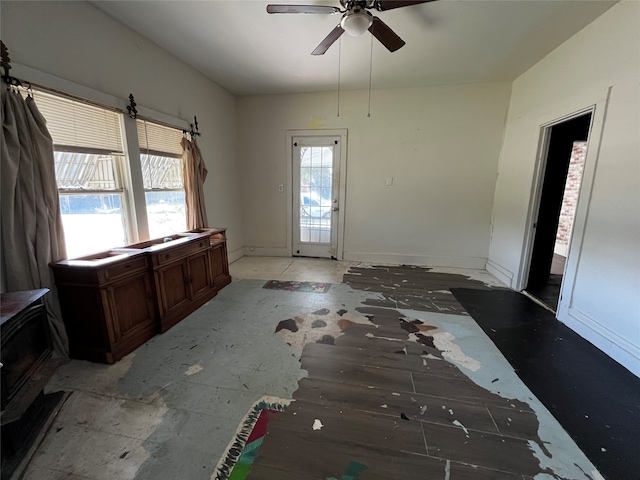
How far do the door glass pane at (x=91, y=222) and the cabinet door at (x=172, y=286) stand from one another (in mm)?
593

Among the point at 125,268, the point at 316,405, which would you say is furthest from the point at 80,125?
the point at 316,405

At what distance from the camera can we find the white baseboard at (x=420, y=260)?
4.39 metres

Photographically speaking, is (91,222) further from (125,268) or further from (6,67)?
(6,67)

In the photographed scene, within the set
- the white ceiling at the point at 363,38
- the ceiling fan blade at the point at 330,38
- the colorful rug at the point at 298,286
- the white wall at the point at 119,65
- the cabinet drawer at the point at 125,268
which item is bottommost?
the colorful rug at the point at 298,286

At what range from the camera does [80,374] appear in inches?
74.3

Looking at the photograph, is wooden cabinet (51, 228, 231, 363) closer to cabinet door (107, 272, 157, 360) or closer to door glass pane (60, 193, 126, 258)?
cabinet door (107, 272, 157, 360)

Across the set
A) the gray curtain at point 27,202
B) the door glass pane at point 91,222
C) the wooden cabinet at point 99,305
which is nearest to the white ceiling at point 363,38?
the gray curtain at point 27,202

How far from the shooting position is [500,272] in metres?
3.89

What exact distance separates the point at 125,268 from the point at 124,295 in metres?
0.22

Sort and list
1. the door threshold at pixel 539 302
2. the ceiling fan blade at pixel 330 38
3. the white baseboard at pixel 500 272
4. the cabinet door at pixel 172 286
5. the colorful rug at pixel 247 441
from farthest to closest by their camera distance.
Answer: the white baseboard at pixel 500 272, the door threshold at pixel 539 302, the cabinet door at pixel 172 286, the ceiling fan blade at pixel 330 38, the colorful rug at pixel 247 441

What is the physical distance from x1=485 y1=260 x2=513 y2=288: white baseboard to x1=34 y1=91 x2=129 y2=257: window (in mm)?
4835

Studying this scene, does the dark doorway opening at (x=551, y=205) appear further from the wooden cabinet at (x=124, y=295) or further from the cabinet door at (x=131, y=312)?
the cabinet door at (x=131, y=312)

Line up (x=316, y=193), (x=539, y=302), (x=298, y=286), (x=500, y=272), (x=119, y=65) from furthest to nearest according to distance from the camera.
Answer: (x=316, y=193)
(x=500, y=272)
(x=298, y=286)
(x=539, y=302)
(x=119, y=65)

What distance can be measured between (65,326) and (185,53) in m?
3.09
